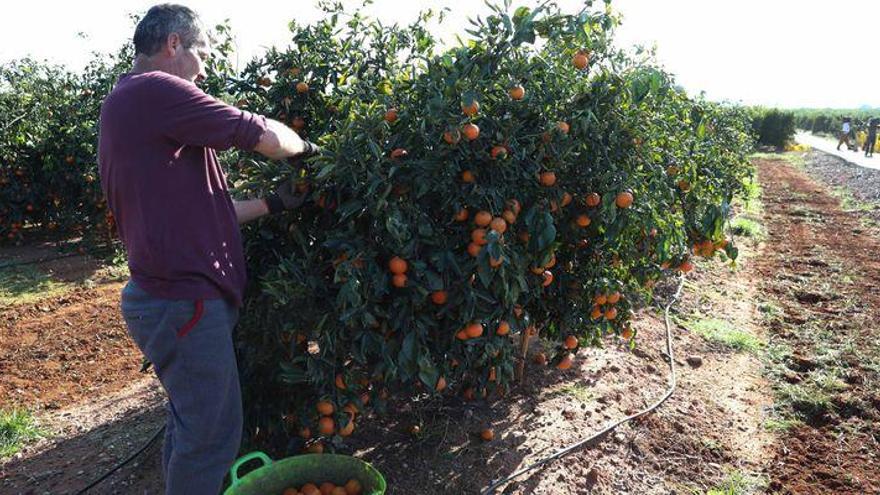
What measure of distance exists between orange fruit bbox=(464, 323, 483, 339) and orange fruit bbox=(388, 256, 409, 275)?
1.10 feet

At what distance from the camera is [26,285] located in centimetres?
589

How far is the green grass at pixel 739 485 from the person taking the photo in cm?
295

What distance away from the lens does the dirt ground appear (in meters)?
2.95

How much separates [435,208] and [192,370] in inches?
40.8

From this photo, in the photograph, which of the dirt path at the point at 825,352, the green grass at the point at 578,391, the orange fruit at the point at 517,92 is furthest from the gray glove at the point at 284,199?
the dirt path at the point at 825,352

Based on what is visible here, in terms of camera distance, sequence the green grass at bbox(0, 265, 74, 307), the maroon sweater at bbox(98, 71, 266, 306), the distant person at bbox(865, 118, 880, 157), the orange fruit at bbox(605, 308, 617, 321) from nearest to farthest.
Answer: the maroon sweater at bbox(98, 71, 266, 306), the orange fruit at bbox(605, 308, 617, 321), the green grass at bbox(0, 265, 74, 307), the distant person at bbox(865, 118, 880, 157)

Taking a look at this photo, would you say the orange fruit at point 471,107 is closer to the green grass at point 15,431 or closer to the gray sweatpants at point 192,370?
the gray sweatpants at point 192,370

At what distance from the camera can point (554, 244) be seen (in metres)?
2.58

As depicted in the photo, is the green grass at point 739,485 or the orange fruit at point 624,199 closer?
the orange fruit at point 624,199

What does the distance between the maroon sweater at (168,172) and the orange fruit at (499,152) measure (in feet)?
2.67

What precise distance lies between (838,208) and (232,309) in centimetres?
1122

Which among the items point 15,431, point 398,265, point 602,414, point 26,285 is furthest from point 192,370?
point 26,285

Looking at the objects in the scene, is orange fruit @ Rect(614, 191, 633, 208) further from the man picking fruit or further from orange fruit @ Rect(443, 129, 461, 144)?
the man picking fruit

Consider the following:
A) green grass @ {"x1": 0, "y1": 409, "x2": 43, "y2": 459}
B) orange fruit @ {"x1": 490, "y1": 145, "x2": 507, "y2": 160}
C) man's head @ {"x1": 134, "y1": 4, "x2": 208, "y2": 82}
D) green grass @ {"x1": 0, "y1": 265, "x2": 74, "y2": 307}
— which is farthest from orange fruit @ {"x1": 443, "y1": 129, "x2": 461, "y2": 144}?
green grass @ {"x1": 0, "y1": 265, "x2": 74, "y2": 307}
